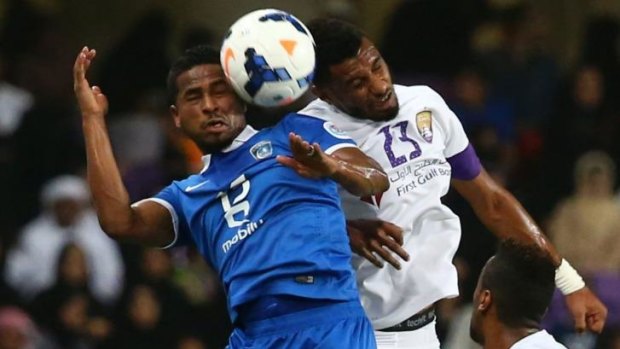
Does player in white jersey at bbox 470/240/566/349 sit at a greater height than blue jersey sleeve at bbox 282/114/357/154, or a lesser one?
lesser

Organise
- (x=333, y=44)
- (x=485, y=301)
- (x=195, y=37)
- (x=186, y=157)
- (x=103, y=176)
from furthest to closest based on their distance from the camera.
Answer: (x=195, y=37) < (x=186, y=157) < (x=333, y=44) < (x=485, y=301) < (x=103, y=176)

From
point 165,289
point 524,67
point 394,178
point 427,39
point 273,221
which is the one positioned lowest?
point 165,289

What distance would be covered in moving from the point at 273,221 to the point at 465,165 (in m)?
1.27

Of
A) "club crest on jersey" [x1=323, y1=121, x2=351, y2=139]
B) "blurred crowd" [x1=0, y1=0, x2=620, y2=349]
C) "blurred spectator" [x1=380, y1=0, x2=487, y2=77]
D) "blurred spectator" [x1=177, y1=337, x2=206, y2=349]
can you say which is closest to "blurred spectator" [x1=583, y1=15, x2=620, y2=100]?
"blurred crowd" [x1=0, y1=0, x2=620, y2=349]

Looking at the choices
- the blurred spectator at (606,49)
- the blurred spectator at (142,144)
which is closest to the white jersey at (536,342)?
the blurred spectator at (142,144)

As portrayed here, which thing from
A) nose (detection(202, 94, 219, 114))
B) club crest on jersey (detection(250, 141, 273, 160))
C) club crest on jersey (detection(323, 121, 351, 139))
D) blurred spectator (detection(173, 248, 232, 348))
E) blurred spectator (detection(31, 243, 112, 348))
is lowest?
blurred spectator (detection(173, 248, 232, 348))

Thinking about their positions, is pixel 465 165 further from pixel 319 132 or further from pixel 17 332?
pixel 17 332

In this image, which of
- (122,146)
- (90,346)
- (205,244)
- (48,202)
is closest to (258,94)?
(205,244)

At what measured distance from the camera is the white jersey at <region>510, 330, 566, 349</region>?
6.43 meters

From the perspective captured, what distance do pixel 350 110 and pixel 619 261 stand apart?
5582mm

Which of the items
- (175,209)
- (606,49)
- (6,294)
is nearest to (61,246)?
(6,294)

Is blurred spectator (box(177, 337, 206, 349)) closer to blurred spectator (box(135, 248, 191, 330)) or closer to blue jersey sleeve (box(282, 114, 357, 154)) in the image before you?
blurred spectator (box(135, 248, 191, 330))

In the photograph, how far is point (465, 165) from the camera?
24.2 feet

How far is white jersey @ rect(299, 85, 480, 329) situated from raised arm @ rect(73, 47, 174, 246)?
89cm
